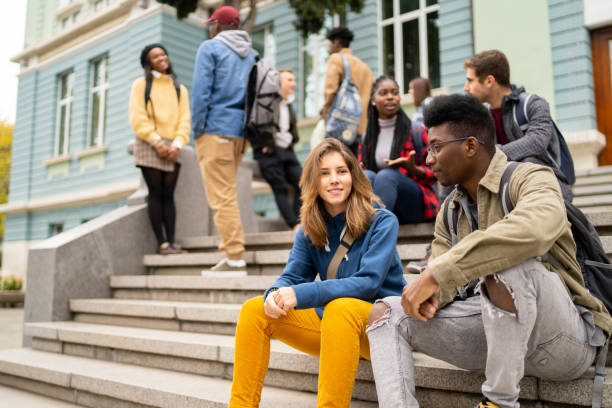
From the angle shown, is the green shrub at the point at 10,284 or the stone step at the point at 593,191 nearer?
the stone step at the point at 593,191

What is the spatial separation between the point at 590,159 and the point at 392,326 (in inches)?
251

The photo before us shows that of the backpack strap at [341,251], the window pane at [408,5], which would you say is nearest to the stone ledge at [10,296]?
the window pane at [408,5]

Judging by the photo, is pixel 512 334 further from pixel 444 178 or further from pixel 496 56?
pixel 496 56

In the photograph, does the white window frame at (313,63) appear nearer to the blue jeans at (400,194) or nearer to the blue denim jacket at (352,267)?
the blue jeans at (400,194)

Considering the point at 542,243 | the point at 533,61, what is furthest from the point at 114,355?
the point at 533,61

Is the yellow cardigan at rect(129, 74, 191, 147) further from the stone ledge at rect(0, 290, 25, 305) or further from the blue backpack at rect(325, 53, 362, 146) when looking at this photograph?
the stone ledge at rect(0, 290, 25, 305)

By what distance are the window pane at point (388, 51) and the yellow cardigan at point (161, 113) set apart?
555cm

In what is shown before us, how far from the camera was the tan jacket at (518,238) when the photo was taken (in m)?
1.66

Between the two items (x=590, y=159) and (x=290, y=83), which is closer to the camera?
(x=290, y=83)

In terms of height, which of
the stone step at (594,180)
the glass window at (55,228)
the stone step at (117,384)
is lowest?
the stone step at (117,384)

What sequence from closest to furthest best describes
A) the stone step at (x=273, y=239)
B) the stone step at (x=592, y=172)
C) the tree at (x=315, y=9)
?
the stone step at (x=273, y=239)
the stone step at (x=592, y=172)
the tree at (x=315, y=9)

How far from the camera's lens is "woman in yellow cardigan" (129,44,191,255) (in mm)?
5254

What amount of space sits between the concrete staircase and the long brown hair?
2.28ft

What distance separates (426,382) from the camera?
240 centimetres
